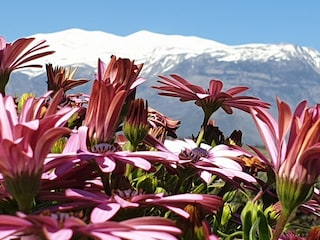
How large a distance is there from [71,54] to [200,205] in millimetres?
189724

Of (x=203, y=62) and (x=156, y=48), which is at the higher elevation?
(x=156, y=48)

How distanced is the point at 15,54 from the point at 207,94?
1.25ft

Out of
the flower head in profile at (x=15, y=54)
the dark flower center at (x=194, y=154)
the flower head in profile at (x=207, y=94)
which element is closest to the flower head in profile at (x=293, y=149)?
the dark flower center at (x=194, y=154)

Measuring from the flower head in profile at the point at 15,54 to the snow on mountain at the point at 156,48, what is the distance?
184122mm

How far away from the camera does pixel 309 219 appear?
232 inches

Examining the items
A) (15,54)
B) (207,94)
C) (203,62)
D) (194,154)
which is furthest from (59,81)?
(203,62)

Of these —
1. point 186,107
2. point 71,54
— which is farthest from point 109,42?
point 186,107

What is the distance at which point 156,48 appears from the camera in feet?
635

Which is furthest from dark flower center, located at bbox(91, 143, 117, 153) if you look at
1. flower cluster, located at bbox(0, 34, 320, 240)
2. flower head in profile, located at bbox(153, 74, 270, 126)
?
flower head in profile, located at bbox(153, 74, 270, 126)

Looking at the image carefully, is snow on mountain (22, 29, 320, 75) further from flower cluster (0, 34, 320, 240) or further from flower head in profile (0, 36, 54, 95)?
flower cluster (0, 34, 320, 240)

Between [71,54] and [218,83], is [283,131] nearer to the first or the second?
[218,83]

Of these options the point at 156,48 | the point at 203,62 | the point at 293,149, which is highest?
the point at 293,149

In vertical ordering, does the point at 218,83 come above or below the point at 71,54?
above

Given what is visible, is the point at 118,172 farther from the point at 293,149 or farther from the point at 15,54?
the point at 15,54
